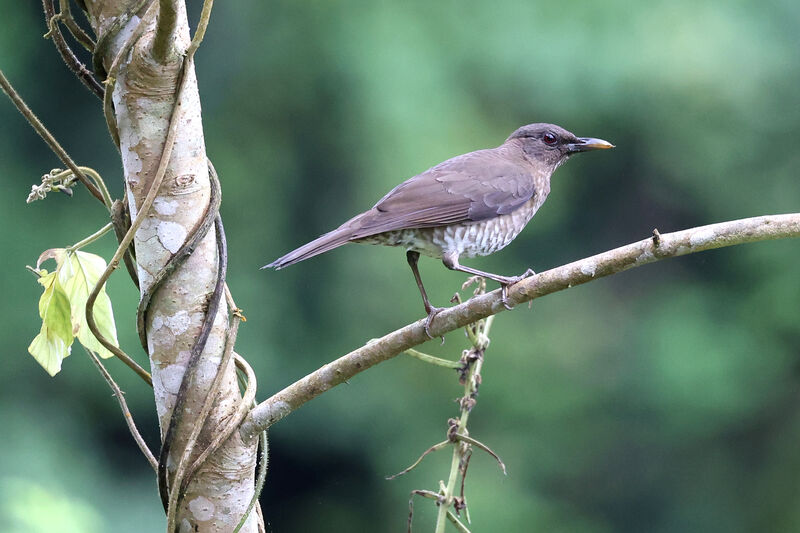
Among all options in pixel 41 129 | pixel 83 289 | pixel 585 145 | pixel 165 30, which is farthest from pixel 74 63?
pixel 585 145

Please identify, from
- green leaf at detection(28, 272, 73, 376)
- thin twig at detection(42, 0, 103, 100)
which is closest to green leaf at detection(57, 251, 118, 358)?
green leaf at detection(28, 272, 73, 376)

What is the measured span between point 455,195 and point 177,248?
1422mm

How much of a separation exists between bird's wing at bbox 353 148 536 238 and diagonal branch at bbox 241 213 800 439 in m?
0.94

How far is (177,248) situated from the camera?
1.52m

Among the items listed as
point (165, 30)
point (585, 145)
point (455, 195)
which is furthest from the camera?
point (585, 145)

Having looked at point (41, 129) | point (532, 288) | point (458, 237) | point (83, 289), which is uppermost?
point (458, 237)

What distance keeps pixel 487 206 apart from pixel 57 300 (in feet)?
4.68

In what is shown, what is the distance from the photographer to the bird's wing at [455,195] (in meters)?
2.59

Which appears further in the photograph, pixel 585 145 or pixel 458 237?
pixel 585 145

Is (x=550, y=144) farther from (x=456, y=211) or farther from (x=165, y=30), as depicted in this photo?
(x=165, y=30)

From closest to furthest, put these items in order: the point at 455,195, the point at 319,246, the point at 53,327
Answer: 1. the point at 53,327
2. the point at 319,246
3. the point at 455,195

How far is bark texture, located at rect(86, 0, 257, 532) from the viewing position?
4.84 ft

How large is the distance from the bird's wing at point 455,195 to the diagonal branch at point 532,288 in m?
0.94

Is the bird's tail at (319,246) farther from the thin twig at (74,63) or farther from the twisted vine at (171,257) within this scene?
the thin twig at (74,63)
